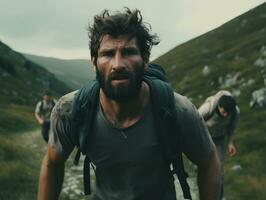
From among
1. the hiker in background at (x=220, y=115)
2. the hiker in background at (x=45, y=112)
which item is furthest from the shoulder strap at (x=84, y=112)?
the hiker in background at (x=45, y=112)

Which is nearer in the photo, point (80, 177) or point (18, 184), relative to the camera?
point (18, 184)

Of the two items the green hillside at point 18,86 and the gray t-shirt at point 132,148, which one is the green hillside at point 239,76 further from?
the green hillside at point 18,86

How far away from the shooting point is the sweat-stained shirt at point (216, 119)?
38.6 ft

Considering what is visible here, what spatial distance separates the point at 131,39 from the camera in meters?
4.62

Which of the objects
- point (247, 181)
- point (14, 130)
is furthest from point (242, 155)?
point (14, 130)

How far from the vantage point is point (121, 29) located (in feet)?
15.1

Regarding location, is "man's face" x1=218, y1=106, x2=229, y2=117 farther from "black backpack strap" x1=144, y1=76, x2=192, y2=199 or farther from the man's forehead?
the man's forehead

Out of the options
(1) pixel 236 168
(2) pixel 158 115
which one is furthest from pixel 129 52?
(1) pixel 236 168

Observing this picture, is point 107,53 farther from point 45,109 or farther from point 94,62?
point 45,109

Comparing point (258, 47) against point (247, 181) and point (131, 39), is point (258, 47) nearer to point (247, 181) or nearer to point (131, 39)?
point (247, 181)

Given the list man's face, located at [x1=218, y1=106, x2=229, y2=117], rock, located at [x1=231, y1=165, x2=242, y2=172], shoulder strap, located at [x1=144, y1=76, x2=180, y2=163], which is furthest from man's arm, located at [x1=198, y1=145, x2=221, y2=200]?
rock, located at [x1=231, y1=165, x2=242, y2=172]

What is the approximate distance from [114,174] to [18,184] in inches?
408

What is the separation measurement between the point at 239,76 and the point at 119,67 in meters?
45.5

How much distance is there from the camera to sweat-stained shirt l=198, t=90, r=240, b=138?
11.8 meters
